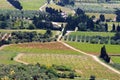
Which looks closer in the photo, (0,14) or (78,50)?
(78,50)

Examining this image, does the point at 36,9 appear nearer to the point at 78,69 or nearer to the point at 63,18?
the point at 63,18

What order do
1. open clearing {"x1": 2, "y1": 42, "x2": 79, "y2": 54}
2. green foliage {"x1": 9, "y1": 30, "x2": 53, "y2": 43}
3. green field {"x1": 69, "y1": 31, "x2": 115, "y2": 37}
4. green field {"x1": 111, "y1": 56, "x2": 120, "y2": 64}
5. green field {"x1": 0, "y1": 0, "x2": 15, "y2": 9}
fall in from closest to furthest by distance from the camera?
1. green field {"x1": 111, "y1": 56, "x2": 120, "y2": 64}
2. open clearing {"x1": 2, "y1": 42, "x2": 79, "y2": 54}
3. green foliage {"x1": 9, "y1": 30, "x2": 53, "y2": 43}
4. green field {"x1": 69, "y1": 31, "x2": 115, "y2": 37}
5. green field {"x1": 0, "y1": 0, "x2": 15, "y2": 9}

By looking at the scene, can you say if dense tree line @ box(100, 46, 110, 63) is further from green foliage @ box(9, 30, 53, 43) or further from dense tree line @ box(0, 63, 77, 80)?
green foliage @ box(9, 30, 53, 43)

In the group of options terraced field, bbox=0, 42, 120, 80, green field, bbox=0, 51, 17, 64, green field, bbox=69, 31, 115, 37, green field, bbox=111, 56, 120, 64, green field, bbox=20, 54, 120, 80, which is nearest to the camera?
green field, bbox=20, 54, 120, 80

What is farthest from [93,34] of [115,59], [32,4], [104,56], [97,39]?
[32,4]

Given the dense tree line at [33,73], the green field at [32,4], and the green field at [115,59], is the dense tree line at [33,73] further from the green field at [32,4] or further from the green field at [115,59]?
the green field at [32,4]

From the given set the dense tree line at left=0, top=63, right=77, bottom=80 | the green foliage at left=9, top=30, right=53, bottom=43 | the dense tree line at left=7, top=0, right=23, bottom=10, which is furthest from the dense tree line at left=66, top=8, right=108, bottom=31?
the dense tree line at left=0, top=63, right=77, bottom=80

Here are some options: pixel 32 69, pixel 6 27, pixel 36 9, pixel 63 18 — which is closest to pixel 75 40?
pixel 6 27
